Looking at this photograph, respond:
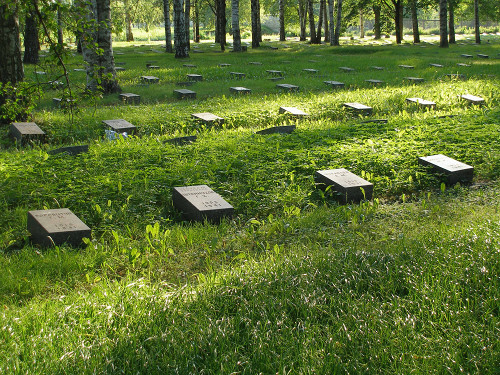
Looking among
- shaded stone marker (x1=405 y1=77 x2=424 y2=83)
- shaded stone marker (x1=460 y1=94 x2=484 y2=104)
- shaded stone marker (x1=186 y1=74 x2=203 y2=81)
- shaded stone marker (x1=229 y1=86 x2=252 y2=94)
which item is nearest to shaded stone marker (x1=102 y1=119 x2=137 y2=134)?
shaded stone marker (x1=229 y1=86 x2=252 y2=94)

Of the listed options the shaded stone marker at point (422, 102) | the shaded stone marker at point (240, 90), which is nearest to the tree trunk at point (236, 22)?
the shaded stone marker at point (240, 90)

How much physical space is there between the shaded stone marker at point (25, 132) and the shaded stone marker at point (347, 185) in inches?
181

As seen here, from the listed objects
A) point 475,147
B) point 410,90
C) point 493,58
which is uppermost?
point 493,58

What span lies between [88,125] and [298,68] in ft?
32.5

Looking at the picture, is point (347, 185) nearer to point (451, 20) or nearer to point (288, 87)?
point (288, 87)

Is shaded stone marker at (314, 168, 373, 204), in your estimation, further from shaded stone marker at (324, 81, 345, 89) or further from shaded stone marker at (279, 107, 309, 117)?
shaded stone marker at (324, 81, 345, 89)

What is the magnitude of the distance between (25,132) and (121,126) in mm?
1471

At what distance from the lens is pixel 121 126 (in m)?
8.17

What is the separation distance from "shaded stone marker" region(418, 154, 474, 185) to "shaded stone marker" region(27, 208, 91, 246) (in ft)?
13.6

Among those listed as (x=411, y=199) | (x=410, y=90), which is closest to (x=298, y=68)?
(x=410, y=90)

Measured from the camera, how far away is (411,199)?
5559 mm

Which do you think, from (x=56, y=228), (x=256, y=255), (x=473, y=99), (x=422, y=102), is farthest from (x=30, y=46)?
(x=256, y=255)

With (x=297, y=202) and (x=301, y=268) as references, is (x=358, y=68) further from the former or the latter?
(x=301, y=268)

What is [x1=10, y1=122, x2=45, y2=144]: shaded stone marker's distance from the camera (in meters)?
7.49
